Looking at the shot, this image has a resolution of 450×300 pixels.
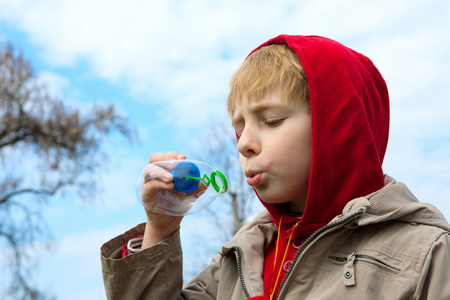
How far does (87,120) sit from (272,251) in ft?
36.0

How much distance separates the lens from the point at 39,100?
40.4ft

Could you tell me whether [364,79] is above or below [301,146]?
above

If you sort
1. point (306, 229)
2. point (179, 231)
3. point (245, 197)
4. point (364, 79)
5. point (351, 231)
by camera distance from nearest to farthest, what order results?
point (351, 231), point (306, 229), point (364, 79), point (179, 231), point (245, 197)

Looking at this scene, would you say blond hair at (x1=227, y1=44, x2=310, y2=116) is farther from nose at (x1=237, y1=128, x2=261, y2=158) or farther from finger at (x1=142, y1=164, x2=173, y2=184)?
finger at (x1=142, y1=164, x2=173, y2=184)

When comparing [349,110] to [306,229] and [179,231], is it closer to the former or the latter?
[306,229]

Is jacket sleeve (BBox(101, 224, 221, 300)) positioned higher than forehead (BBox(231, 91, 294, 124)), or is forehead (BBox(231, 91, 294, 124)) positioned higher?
forehead (BBox(231, 91, 294, 124))

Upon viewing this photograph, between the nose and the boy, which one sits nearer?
the boy

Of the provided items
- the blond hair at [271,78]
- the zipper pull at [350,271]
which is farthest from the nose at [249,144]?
the zipper pull at [350,271]

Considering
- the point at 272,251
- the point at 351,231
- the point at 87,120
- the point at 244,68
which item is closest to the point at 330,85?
the point at 244,68

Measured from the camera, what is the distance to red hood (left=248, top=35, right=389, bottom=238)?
1.91m

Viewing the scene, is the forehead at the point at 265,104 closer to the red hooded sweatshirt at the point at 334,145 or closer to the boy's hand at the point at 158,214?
the red hooded sweatshirt at the point at 334,145

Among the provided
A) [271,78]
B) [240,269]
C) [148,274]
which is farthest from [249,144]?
[148,274]

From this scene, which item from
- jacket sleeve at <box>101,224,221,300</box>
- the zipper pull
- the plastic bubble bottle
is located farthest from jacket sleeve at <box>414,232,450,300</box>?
jacket sleeve at <box>101,224,221,300</box>

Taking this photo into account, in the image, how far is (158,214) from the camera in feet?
7.36
